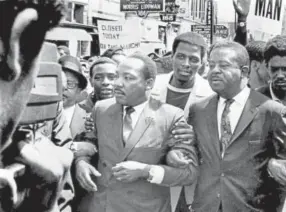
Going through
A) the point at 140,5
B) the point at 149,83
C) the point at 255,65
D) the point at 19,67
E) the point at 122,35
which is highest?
the point at 19,67

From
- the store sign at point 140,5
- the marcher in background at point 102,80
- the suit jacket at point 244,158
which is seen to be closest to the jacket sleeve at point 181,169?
the suit jacket at point 244,158

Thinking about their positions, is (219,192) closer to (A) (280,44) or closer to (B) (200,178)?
(B) (200,178)

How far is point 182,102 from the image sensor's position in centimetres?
420

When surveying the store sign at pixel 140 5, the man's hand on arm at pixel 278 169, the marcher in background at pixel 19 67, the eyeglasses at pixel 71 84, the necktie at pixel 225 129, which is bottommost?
the store sign at pixel 140 5

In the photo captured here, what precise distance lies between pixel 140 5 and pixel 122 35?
30.4ft

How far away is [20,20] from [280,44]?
321 centimetres

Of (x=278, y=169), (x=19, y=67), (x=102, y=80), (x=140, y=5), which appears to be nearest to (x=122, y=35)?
(x=102, y=80)

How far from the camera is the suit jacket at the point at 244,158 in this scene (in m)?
3.29

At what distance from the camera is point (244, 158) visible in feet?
10.8

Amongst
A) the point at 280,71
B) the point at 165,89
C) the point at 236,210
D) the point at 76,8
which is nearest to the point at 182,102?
the point at 165,89

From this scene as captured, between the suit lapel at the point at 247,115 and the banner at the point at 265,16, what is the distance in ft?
9.49

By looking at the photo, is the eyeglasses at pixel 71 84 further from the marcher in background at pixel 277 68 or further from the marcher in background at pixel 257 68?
the marcher in background at pixel 277 68

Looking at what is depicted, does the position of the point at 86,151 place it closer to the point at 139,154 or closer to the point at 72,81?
the point at 139,154

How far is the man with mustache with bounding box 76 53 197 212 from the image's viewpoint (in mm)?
3166
